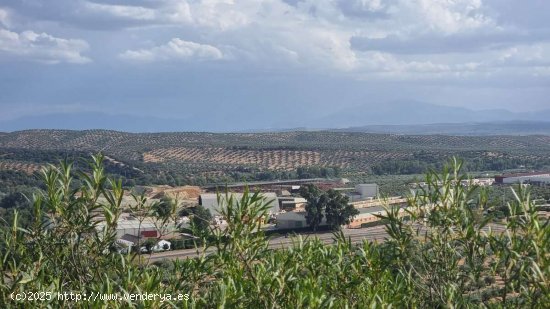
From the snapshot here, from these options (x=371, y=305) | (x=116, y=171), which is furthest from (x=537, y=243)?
(x=116, y=171)

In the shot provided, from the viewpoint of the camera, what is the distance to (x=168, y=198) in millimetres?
8156

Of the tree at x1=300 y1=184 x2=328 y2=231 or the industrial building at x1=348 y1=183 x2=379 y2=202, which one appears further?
the industrial building at x1=348 y1=183 x2=379 y2=202

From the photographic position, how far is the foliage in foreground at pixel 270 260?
6875 millimetres

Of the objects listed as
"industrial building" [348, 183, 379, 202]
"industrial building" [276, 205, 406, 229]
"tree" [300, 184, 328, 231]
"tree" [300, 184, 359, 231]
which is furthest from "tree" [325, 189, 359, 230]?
"industrial building" [348, 183, 379, 202]

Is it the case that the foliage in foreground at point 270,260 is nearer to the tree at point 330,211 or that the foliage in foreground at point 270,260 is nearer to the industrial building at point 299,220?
the industrial building at point 299,220

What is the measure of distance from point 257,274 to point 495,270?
218 cm

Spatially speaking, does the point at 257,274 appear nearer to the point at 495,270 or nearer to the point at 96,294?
the point at 96,294

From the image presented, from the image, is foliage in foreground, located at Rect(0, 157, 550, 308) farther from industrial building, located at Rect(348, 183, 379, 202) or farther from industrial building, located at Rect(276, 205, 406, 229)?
industrial building, located at Rect(348, 183, 379, 202)

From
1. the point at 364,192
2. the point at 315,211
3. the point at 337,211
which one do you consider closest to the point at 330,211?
the point at 337,211

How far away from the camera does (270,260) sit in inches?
307

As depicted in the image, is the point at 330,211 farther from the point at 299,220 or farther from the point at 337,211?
the point at 299,220

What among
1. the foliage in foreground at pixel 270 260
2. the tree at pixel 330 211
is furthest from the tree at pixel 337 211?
the foliage in foreground at pixel 270 260

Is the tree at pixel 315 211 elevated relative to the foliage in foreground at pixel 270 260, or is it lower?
lower

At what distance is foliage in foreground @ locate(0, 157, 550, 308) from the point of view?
6.88 metres
